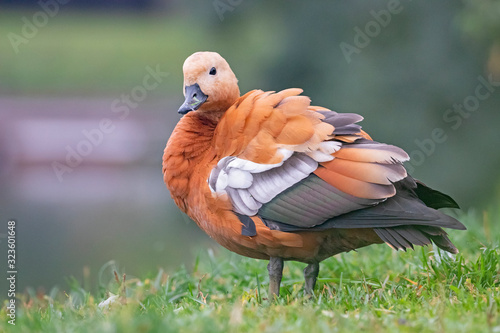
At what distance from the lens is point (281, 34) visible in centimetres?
905

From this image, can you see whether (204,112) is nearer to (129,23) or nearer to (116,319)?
(116,319)

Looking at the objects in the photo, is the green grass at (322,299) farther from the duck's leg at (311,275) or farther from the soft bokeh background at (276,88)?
the soft bokeh background at (276,88)

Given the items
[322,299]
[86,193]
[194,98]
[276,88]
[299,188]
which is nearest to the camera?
[322,299]

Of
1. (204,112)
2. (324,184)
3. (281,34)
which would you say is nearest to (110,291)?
(204,112)

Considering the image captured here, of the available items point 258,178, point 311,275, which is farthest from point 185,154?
point 311,275

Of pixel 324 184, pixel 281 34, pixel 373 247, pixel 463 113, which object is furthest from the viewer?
pixel 281 34

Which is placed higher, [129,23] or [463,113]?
[129,23]

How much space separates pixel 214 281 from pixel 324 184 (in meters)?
1.46

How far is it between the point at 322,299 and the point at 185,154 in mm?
1340

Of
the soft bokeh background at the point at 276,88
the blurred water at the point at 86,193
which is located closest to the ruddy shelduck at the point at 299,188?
the soft bokeh background at the point at 276,88

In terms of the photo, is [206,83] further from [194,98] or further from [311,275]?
[311,275]

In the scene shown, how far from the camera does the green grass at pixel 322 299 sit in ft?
10.00

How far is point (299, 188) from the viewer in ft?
13.4

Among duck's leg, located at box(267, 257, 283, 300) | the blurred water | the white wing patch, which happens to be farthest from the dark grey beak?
the blurred water
